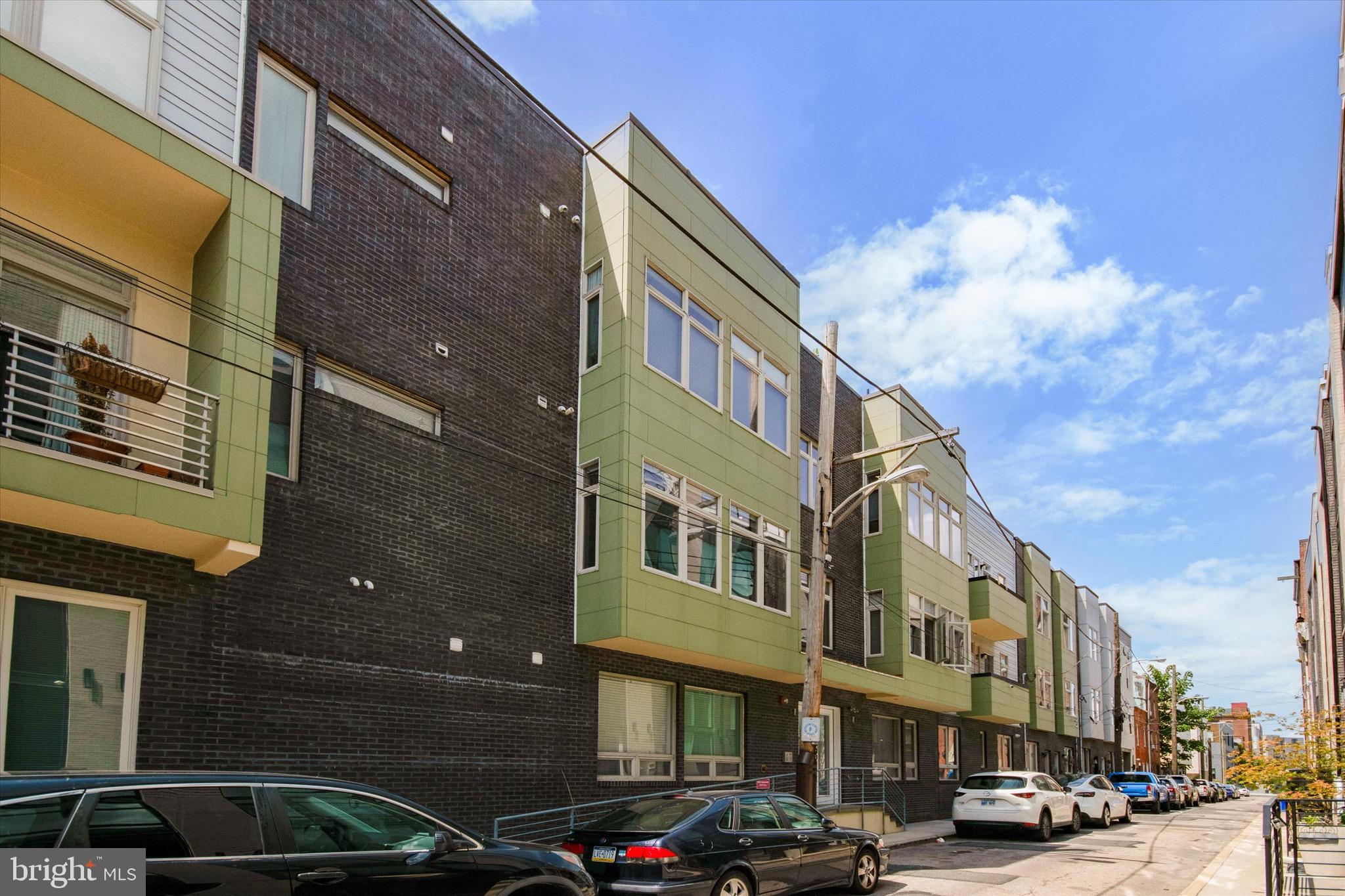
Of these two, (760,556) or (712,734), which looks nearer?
(712,734)

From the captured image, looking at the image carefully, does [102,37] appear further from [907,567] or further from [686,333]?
[907,567]

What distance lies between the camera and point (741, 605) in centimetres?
1702

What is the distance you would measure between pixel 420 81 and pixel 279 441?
552 cm

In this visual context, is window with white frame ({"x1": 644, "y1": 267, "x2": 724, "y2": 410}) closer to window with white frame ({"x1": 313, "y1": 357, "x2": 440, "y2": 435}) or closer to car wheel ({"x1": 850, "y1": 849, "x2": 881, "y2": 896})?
window with white frame ({"x1": 313, "y1": 357, "x2": 440, "y2": 435})

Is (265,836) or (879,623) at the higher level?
(879,623)

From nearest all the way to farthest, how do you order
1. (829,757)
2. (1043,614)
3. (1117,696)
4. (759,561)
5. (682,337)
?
(682,337) < (759,561) < (829,757) < (1043,614) < (1117,696)

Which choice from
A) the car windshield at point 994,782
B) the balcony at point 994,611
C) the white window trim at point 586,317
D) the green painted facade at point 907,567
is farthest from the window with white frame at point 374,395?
the balcony at point 994,611

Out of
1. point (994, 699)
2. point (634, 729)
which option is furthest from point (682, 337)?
point (994, 699)

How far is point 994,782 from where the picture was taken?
69.4 ft

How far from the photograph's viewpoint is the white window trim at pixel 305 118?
454 inches

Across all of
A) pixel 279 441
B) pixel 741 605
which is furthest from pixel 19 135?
pixel 741 605

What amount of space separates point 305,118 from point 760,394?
31.2 ft

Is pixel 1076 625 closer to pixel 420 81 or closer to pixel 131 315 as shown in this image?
pixel 420 81

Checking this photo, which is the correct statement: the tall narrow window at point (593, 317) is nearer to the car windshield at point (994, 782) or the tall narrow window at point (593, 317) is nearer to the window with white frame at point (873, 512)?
the window with white frame at point (873, 512)
